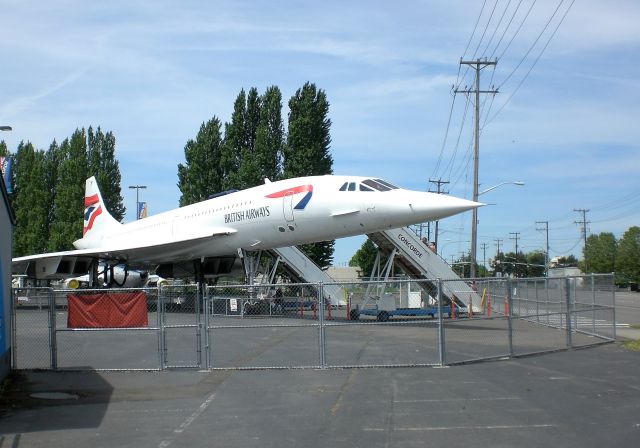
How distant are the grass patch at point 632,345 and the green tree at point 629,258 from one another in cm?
8106

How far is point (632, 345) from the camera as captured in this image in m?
15.3

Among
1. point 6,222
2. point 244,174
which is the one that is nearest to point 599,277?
point 6,222

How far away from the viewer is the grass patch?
1488 cm

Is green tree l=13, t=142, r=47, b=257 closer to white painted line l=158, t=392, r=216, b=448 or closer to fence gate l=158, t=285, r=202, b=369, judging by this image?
fence gate l=158, t=285, r=202, b=369

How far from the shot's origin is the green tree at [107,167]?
190ft

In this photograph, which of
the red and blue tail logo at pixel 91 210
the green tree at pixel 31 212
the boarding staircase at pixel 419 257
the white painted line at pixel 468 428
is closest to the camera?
the white painted line at pixel 468 428

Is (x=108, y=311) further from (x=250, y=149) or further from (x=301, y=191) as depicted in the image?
(x=250, y=149)

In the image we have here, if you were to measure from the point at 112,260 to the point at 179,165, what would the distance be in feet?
71.9

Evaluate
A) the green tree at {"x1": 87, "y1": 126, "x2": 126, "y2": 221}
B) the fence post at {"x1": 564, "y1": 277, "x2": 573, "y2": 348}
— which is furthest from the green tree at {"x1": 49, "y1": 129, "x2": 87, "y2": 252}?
the fence post at {"x1": 564, "y1": 277, "x2": 573, "y2": 348}

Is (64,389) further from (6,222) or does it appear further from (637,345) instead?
(637,345)

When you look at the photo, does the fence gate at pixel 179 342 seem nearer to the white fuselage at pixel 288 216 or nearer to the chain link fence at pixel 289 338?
the chain link fence at pixel 289 338

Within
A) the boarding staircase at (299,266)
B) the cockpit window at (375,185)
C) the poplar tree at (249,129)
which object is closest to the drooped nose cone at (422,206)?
the cockpit window at (375,185)

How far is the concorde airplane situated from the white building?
11.8 m

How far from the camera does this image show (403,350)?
13.8 metres
